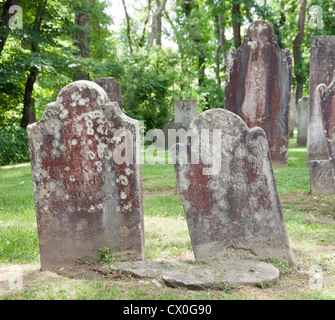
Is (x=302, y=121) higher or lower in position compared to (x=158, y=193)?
higher

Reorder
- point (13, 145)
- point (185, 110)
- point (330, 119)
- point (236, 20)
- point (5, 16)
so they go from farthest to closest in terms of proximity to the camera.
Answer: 1. point (236, 20)
2. point (185, 110)
3. point (13, 145)
4. point (5, 16)
5. point (330, 119)

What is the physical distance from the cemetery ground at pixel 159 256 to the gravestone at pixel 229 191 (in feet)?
0.99

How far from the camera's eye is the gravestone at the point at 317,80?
1129 centimetres

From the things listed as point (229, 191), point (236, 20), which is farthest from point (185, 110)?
point (229, 191)

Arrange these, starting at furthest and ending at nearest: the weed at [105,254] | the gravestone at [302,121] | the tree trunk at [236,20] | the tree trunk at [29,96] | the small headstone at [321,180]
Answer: the tree trunk at [236,20] → the gravestone at [302,121] → the tree trunk at [29,96] → the small headstone at [321,180] → the weed at [105,254]

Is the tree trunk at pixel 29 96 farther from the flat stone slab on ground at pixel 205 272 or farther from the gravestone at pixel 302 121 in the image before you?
the flat stone slab on ground at pixel 205 272

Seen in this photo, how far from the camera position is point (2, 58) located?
47.4 ft

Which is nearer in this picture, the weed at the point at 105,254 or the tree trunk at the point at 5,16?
the weed at the point at 105,254

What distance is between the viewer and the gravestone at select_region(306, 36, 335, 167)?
1129cm

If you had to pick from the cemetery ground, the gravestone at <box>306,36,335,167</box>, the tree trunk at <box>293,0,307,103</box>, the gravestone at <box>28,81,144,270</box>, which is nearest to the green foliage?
the cemetery ground

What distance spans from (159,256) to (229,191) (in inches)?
45.1

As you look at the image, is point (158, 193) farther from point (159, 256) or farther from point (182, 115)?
point (182, 115)

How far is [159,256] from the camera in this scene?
5090 millimetres

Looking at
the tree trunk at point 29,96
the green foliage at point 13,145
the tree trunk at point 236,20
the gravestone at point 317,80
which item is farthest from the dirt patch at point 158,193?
the tree trunk at point 236,20
